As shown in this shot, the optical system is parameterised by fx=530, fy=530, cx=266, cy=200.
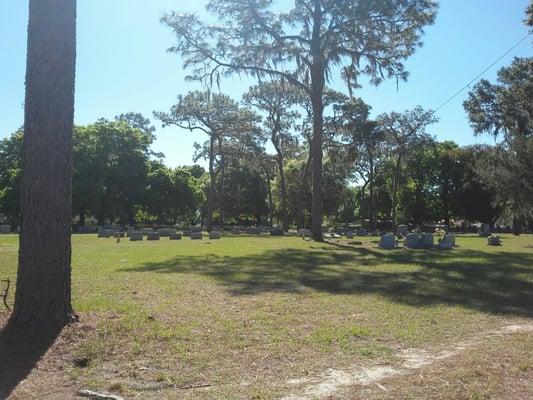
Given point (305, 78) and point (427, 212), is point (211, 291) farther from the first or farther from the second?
point (427, 212)

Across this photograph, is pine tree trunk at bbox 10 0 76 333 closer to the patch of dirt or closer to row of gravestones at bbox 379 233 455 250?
the patch of dirt

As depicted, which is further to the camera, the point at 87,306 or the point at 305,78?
the point at 305,78

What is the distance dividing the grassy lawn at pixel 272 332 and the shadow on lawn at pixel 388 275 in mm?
56

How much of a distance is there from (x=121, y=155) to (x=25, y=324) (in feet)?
166

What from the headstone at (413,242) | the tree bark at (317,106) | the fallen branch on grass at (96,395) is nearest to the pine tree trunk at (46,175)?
the fallen branch on grass at (96,395)

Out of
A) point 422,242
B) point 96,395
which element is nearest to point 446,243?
point 422,242

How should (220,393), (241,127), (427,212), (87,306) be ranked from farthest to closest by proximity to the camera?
(427,212) < (241,127) < (87,306) < (220,393)

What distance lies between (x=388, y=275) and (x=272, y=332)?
22.3 feet

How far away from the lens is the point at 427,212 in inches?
2842

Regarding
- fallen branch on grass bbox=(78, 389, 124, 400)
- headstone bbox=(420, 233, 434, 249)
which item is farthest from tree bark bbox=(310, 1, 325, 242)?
fallen branch on grass bbox=(78, 389, 124, 400)

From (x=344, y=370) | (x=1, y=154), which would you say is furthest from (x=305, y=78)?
(x=1, y=154)

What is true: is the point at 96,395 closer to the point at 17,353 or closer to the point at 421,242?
the point at 17,353

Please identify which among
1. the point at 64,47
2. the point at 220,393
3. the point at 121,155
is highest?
the point at 121,155

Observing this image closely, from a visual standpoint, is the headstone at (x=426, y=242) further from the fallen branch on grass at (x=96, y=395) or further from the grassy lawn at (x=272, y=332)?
the fallen branch on grass at (x=96, y=395)
